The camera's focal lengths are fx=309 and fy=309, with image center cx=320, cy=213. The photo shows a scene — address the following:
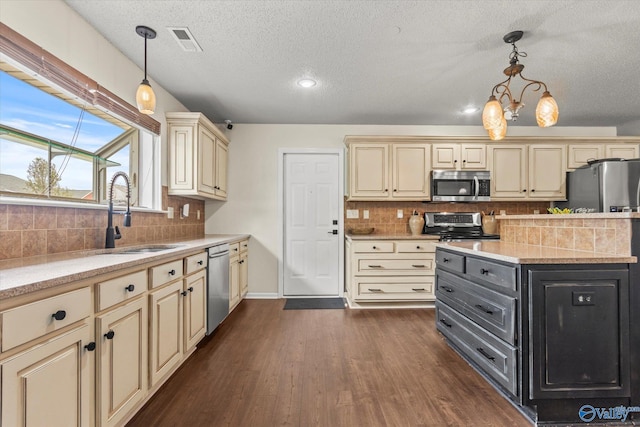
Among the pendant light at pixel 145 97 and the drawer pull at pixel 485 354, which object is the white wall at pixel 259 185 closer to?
the pendant light at pixel 145 97

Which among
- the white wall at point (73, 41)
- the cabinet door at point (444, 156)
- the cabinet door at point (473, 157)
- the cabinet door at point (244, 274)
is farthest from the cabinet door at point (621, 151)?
the white wall at point (73, 41)

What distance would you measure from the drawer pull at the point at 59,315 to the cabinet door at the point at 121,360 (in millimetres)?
211

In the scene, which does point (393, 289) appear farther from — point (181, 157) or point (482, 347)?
point (181, 157)

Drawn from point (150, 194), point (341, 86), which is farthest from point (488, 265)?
point (150, 194)

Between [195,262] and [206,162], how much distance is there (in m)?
1.39

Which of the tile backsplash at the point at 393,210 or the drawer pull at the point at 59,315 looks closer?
the drawer pull at the point at 59,315

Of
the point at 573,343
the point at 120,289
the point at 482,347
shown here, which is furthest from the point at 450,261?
the point at 120,289

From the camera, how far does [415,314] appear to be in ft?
11.6

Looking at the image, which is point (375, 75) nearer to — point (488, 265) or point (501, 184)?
point (488, 265)

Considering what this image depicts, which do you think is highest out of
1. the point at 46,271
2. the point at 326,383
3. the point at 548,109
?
the point at 548,109

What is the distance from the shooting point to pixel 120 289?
1472 millimetres

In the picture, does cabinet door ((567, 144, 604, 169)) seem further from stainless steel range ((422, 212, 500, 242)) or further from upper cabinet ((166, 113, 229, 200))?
upper cabinet ((166, 113, 229, 200))

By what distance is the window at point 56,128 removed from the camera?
1.65 metres

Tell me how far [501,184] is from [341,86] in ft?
8.23
